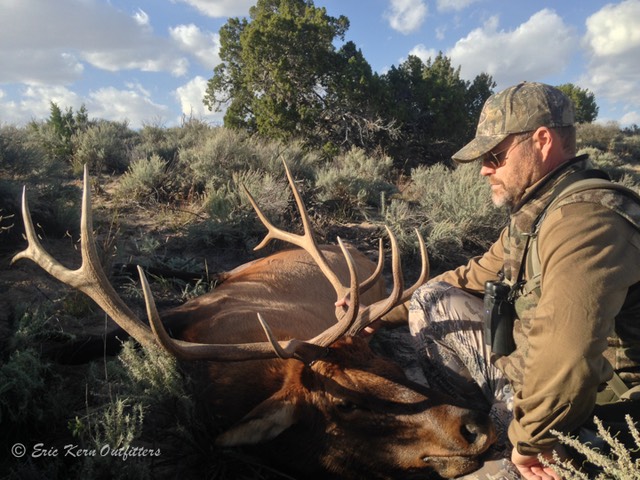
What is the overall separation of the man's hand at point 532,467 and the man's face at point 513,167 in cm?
125

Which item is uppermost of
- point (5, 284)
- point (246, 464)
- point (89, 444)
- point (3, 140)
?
point (3, 140)

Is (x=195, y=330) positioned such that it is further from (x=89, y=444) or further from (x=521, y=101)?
(x=521, y=101)

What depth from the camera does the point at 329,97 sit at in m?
14.1

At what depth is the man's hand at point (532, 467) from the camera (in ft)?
6.57

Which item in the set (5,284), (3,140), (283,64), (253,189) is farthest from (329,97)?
(5,284)

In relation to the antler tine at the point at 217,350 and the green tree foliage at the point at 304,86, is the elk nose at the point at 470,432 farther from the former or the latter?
the green tree foliage at the point at 304,86

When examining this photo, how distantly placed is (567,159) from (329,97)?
12.3 m

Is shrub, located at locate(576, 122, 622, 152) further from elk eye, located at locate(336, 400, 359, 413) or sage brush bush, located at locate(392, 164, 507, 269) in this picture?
elk eye, located at locate(336, 400, 359, 413)

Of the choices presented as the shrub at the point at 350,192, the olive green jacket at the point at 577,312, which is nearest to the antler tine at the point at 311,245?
the olive green jacket at the point at 577,312

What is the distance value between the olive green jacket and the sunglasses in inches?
19.7

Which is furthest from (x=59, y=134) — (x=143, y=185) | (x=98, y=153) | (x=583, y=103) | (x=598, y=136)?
(x=583, y=103)

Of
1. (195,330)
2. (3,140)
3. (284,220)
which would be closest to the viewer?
(195,330)

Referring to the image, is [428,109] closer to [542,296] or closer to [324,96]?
[324,96]

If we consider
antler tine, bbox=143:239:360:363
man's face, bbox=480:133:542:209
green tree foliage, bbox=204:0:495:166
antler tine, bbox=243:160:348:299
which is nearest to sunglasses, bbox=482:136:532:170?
man's face, bbox=480:133:542:209
